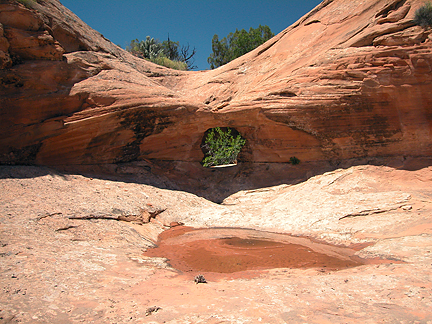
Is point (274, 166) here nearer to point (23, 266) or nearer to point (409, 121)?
point (409, 121)

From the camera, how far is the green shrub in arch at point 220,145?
12789 mm

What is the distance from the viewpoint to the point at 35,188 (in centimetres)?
800

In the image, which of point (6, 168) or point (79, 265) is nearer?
point (79, 265)

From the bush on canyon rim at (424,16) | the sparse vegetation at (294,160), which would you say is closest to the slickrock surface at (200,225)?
the sparse vegetation at (294,160)

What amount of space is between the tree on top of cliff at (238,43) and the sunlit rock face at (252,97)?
1700cm

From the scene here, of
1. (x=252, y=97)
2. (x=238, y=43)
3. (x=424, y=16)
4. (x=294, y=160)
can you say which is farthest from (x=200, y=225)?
(x=238, y=43)

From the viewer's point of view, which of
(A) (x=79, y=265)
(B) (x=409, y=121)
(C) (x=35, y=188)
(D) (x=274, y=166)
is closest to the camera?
(A) (x=79, y=265)

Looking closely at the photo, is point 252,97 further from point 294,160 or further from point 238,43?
point 238,43

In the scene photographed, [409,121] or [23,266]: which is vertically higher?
[409,121]

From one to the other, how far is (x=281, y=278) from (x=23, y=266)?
3.84m

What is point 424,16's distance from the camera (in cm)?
931

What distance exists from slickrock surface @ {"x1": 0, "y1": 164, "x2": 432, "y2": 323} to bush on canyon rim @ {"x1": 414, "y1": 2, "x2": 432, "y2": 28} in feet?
15.4

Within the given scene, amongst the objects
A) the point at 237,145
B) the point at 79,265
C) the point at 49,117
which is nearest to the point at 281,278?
the point at 79,265

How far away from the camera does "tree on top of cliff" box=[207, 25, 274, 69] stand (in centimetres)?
2867
